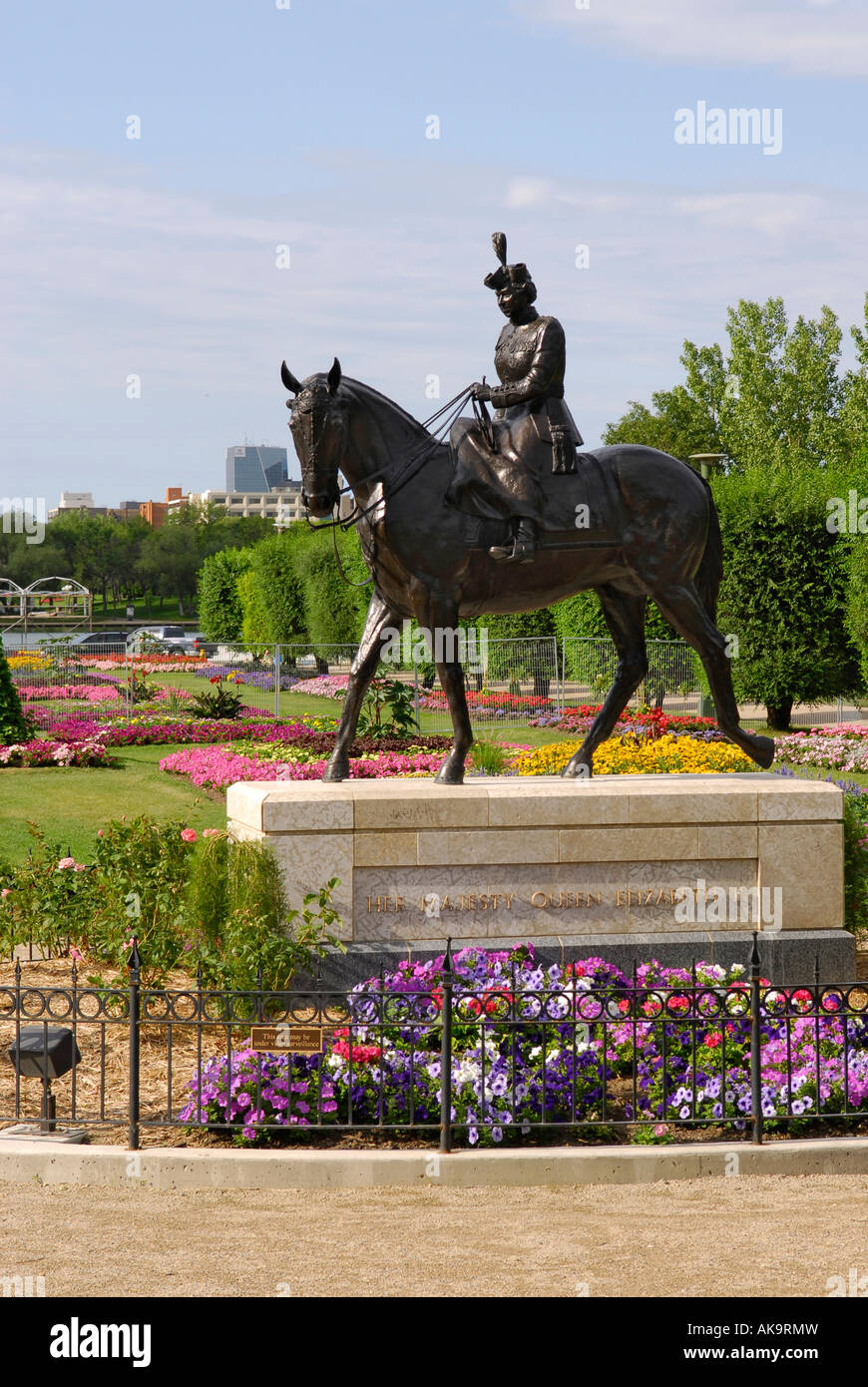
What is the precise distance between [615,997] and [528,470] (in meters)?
3.32

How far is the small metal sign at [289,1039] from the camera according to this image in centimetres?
675

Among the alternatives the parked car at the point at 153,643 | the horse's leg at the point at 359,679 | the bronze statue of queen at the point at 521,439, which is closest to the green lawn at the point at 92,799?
the horse's leg at the point at 359,679

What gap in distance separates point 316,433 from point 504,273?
1824mm

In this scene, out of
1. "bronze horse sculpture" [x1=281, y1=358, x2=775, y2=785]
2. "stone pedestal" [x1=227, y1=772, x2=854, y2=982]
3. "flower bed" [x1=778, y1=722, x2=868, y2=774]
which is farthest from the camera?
"flower bed" [x1=778, y1=722, x2=868, y2=774]

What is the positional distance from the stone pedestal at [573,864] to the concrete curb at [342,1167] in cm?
196

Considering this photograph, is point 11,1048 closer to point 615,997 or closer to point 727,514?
point 615,997

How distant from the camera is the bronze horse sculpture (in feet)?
28.0

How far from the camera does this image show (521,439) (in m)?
8.79

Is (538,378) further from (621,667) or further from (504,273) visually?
(621,667)

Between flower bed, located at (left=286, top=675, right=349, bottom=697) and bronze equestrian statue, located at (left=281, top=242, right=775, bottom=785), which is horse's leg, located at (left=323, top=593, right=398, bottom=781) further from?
flower bed, located at (left=286, top=675, right=349, bottom=697)

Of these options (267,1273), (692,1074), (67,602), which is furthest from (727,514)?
(67,602)

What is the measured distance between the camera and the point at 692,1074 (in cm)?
683

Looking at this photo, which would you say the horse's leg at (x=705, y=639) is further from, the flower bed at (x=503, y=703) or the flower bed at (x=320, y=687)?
the flower bed at (x=320, y=687)

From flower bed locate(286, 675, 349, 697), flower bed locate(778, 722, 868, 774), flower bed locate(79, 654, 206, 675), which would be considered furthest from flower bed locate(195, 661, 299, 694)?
flower bed locate(778, 722, 868, 774)
